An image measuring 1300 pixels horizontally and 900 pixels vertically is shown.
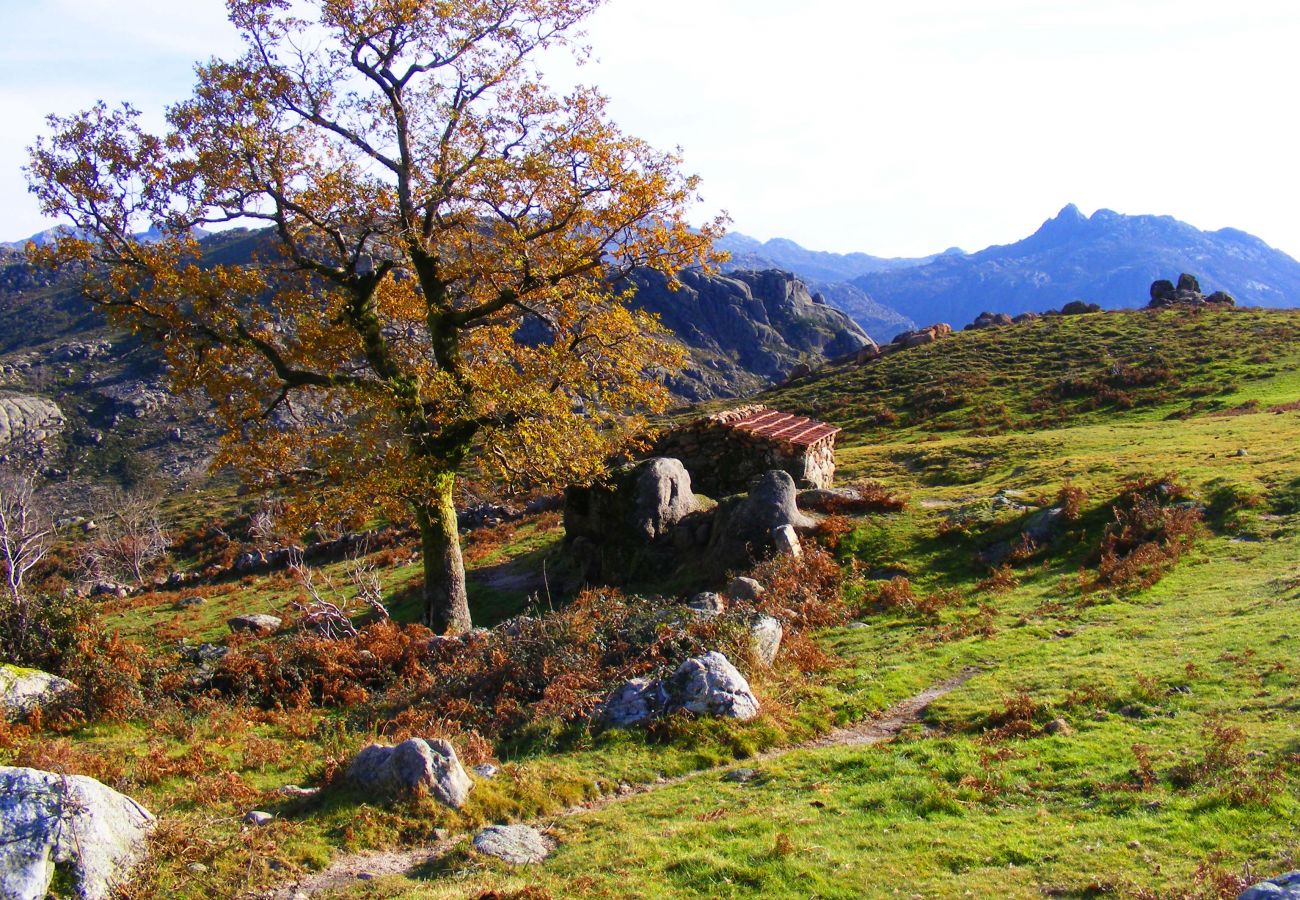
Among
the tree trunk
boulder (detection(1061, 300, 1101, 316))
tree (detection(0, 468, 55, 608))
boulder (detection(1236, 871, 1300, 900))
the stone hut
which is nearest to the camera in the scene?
boulder (detection(1236, 871, 1300, 900))

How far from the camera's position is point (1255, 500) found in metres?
22.4

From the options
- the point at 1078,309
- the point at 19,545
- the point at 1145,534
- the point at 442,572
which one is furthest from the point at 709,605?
the point at 1078,309

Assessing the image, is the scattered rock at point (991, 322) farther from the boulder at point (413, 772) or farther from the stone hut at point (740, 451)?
the boulder at point (413, 772)

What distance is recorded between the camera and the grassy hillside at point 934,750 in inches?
333

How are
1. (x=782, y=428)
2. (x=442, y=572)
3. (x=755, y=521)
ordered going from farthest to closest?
(x=782, y=428), (x=755, y=521), (x=442, y=572)

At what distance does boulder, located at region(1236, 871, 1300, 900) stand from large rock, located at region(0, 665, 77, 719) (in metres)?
16.2

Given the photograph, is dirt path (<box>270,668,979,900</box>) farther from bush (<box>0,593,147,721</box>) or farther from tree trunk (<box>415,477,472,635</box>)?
tree trunk (<box>415,477,472,635</box>)

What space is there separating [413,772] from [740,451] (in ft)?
70.2

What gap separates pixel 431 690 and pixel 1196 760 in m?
11.8

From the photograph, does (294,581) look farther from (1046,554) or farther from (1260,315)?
(1260,315)

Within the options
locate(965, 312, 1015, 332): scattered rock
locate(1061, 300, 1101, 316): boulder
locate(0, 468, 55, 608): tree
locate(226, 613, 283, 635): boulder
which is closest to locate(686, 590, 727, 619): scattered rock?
locate(226, 613, 283, 635): boulder

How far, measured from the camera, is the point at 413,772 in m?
10.6

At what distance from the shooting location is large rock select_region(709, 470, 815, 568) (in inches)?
927

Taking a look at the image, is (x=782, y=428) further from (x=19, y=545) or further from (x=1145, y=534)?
(x=19, y=545)
